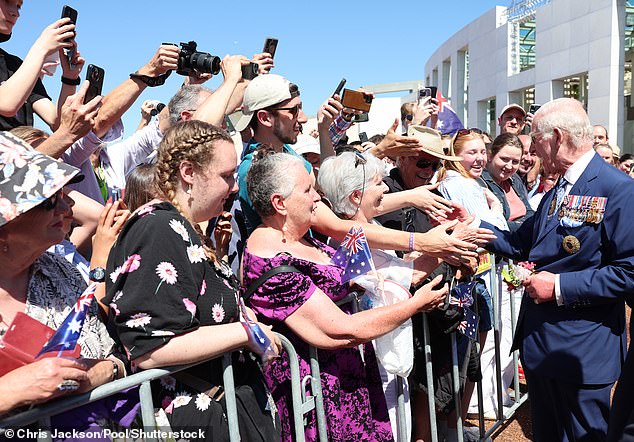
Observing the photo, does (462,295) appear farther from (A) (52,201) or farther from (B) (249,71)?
(A) (52,201)

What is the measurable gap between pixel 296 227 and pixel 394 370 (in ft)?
2.89

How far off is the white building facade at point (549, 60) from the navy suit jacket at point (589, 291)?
22.0m

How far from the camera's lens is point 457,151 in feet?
16.9

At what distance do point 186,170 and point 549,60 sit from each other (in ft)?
94.3

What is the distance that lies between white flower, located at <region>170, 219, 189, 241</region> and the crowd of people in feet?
0.04

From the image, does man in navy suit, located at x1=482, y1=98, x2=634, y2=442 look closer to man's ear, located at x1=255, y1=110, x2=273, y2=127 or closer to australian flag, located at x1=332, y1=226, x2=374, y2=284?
australian flag, located at x1=332, y1=226, x2=374, y2=284

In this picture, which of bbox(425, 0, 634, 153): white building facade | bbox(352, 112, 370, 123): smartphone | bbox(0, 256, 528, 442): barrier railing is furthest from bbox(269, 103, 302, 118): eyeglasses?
bbox(425, 0, 634, 153): white building facade

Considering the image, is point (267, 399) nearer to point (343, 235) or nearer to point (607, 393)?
point (343, 235)

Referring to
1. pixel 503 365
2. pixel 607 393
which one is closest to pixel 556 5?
pixel 503 365

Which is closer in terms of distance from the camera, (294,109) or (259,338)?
(259,338)

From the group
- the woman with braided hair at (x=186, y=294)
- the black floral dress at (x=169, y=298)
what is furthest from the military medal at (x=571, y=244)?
the black floral dress at (x=169, y=298)

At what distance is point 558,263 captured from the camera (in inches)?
127

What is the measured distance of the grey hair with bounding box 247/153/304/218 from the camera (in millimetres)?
2822

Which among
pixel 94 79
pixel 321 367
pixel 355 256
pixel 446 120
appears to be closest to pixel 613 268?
pixel 355 256
